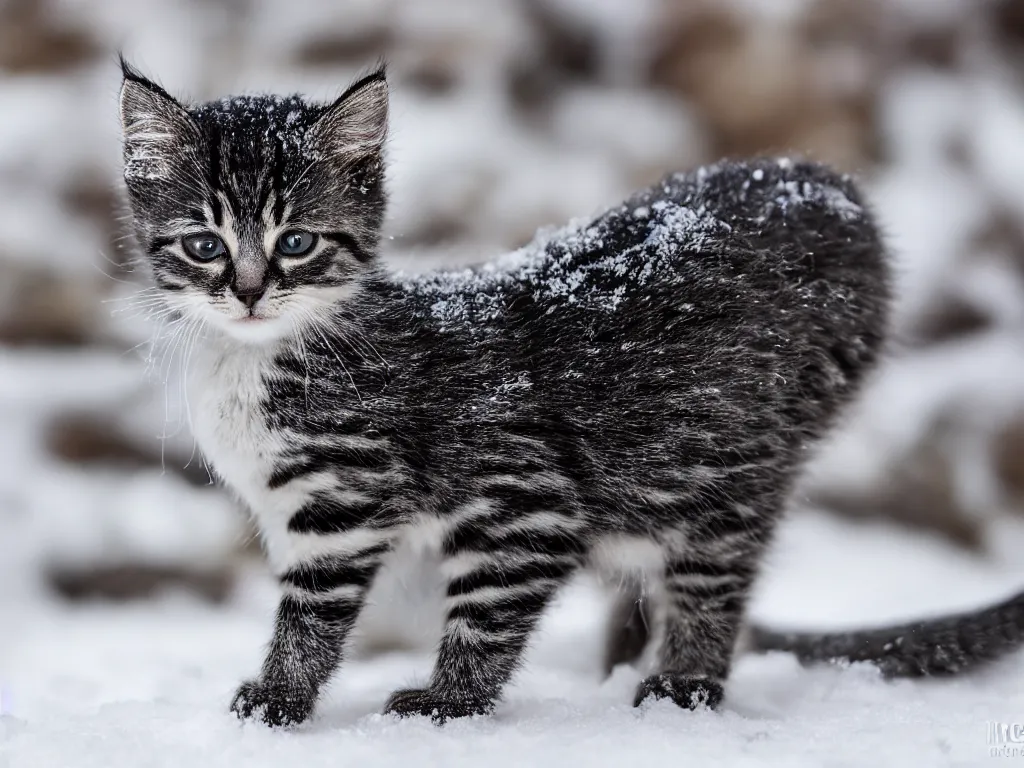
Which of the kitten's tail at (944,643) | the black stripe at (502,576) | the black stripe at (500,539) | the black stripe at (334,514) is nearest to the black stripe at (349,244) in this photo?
the black stripe at (334,514)

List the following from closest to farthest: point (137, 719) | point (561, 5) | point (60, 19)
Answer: point (137, 719), point (60, 19), point (561, 5)

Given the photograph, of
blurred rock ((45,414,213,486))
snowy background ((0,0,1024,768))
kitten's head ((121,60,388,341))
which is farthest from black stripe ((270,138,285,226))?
blurred rock ((45,414,213,486))

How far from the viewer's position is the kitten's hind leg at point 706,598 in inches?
120

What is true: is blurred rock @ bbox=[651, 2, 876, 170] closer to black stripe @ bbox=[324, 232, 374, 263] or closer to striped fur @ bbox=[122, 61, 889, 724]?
striped fur @ bbox=[122, 61, 889, 724]

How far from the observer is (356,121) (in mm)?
2887

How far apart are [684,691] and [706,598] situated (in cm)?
27

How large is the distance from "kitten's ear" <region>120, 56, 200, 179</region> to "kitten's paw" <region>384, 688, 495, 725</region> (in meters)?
1.43

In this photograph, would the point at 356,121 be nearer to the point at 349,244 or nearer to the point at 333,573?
the point at 349,244

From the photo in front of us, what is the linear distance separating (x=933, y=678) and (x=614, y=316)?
4.53 feet

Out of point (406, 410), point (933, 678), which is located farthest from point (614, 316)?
point (933, 678)

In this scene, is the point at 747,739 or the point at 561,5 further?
the point at 561,5

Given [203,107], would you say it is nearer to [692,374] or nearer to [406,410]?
[406,410]

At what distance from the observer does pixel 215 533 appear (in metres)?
5.77

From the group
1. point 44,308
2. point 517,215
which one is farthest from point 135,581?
point 517,215
